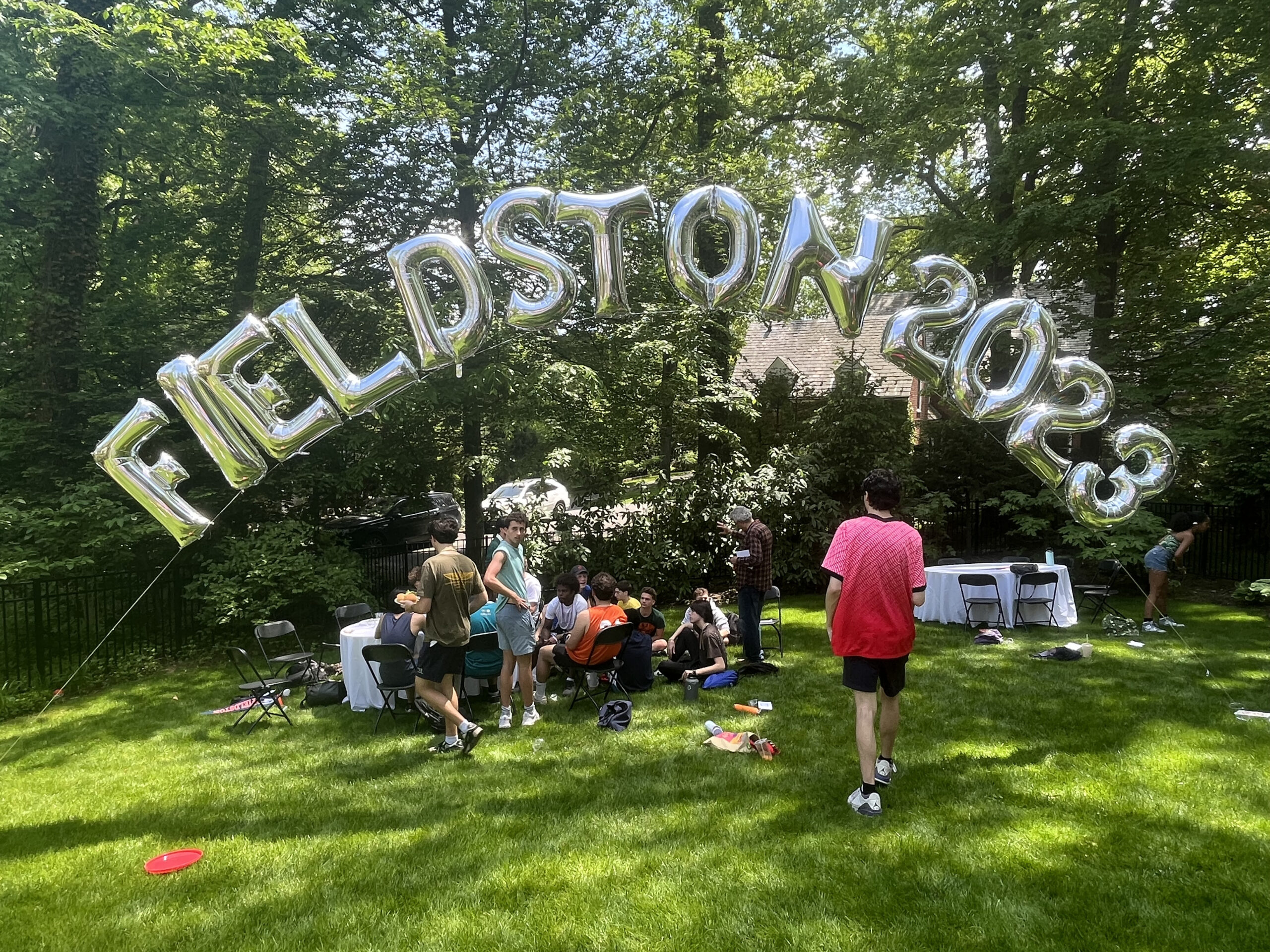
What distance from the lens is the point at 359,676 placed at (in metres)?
6.11

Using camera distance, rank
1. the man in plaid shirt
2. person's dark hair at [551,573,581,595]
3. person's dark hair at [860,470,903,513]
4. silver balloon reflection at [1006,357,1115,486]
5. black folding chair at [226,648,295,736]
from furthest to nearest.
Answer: the man in plaid shirt < person's dark hair at [551,573,581,595] < black folding chair at [226,648,295,736] < silver balloon reflection at [1006,357,1115,486] < person's dark hair at [860,470,903,513]

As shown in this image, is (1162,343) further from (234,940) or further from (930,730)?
(234,940)

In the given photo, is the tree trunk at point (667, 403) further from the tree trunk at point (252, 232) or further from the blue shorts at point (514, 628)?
the tree trunk at point (252, 232)

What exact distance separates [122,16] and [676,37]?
7.23 metres

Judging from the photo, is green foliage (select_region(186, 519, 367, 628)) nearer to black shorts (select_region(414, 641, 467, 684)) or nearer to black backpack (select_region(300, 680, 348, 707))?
black backpack (select_region(300, 680, 348, 707))

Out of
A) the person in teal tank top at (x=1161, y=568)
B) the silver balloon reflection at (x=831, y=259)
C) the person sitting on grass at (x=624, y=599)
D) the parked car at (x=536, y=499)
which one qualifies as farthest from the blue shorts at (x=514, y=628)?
Result: the person in teal tank top at (x=1161, y=568)

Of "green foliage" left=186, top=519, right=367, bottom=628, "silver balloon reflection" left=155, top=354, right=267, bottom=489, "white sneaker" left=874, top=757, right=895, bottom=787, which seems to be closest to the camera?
"white sneaker" left=874, top=757, right=895, bottom=787

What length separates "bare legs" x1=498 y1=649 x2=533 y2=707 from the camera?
5.46 m

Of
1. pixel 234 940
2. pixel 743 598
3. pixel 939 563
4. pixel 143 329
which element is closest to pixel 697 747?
pixel 743 598

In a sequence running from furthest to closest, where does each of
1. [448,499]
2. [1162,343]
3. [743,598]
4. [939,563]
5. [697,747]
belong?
[448,499] < [1162,343] < [939,563] < [743,598] < [697,747]

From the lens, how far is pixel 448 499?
47.2 ft

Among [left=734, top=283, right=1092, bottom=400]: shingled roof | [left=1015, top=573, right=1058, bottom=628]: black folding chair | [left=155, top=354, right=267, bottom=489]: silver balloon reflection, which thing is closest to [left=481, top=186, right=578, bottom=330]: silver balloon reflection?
[left=155, top=354, right=267, bottom=489]: silver balloon reflection

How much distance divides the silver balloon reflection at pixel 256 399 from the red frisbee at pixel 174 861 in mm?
2275

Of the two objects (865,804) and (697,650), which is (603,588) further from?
(865,804)
